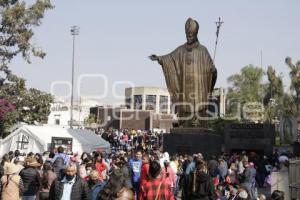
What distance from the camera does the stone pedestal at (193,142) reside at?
21.2 metres

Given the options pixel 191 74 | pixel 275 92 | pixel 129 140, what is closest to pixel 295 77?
pixel 275 92

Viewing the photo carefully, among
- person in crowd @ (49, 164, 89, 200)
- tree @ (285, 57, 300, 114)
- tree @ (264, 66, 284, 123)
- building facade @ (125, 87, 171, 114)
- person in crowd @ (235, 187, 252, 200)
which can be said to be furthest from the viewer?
building facade @ (125, 87, 171, 114)

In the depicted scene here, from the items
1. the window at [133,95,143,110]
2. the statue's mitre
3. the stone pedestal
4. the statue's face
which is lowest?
the stone pedestal

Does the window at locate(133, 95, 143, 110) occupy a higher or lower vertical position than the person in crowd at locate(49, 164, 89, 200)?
higher

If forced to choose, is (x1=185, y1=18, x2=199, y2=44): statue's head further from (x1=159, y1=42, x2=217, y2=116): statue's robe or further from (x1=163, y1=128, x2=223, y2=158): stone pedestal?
(x1=163, y1=128, x2=223, y2=158): stone pedestal

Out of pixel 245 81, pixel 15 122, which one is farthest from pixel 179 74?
pixel 245 81

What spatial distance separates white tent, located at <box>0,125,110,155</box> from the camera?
25375 mm

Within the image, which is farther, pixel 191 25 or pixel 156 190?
pixel 191 25

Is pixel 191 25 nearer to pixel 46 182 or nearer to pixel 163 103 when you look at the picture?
pixel 46 182

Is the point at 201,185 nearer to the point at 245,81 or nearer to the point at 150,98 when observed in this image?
the point at 245,81

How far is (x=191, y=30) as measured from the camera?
861 inches

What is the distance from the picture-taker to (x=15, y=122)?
118ft

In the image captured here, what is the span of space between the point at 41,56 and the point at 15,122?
207 inches

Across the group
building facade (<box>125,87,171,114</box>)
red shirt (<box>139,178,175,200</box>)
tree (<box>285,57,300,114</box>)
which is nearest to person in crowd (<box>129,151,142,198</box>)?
red shirt (<box>139,178,175,200</box>)
